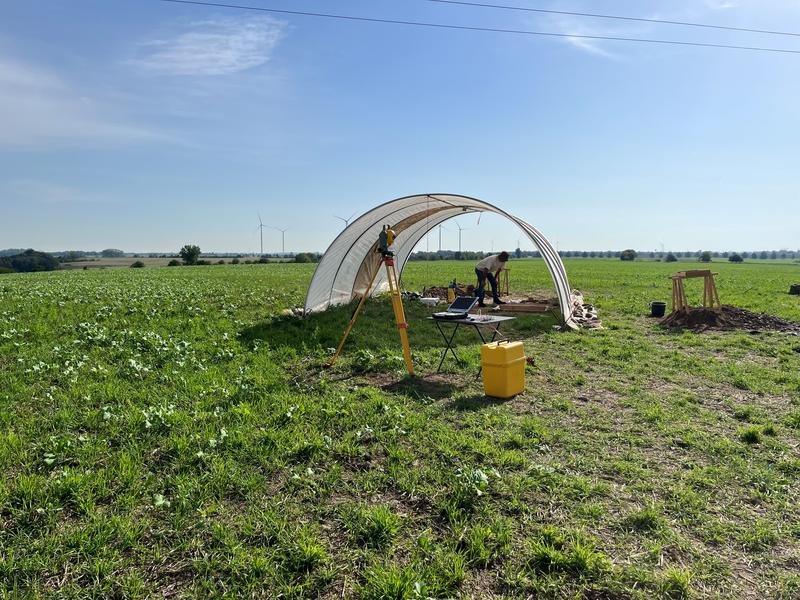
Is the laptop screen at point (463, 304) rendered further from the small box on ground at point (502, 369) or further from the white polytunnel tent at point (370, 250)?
the white polytunnel tent at point (370, 250)

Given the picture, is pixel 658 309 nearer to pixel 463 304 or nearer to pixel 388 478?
pixel 463 304

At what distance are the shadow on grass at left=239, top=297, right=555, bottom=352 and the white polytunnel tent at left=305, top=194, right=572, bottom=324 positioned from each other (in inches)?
25.9

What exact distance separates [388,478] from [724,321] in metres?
12.0

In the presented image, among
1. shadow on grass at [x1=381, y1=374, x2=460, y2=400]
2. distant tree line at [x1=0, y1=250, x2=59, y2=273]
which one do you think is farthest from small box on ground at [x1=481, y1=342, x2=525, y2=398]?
distant tree line at [x1=0, y1=250, x2=59, y2=273]

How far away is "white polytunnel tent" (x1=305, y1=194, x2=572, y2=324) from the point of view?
13289mm

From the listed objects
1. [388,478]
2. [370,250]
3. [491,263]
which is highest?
[370,250]

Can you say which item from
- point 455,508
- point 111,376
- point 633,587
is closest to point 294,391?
point 111,376

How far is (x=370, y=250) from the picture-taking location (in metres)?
15.7

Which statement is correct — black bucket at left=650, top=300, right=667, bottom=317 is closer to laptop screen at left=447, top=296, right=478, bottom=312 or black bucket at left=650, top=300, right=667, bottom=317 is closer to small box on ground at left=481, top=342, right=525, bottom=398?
laptop screen at left=447, top=296, right=478, bottom=312

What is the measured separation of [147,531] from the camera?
376 cm

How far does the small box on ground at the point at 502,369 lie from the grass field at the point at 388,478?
0.29 meters

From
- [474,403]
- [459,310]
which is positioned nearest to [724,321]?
[459,310]

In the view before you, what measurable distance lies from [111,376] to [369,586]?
6.26 m

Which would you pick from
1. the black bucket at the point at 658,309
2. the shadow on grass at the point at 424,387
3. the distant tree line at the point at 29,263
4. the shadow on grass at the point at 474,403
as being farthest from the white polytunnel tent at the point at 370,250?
the distant tree line at the point at 29,263
